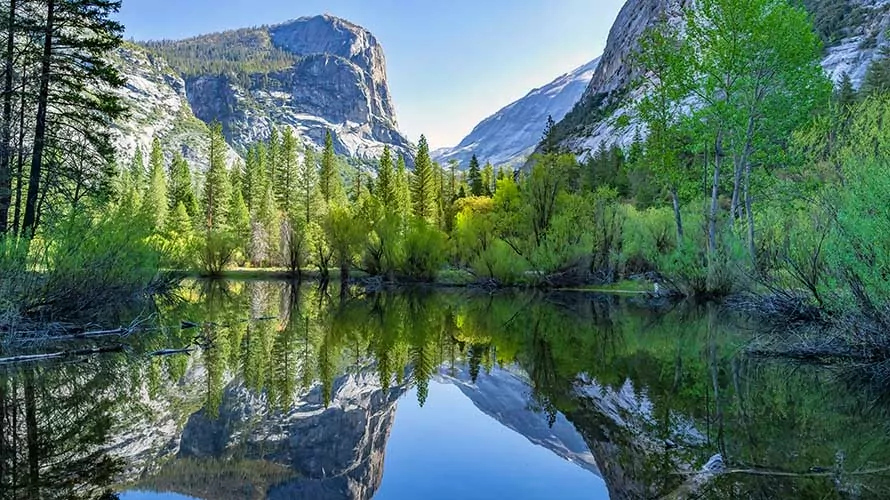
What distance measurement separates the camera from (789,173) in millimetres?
19875

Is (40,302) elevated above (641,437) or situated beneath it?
elevated above

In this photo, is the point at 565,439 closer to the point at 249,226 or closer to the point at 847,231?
the point at 847,231

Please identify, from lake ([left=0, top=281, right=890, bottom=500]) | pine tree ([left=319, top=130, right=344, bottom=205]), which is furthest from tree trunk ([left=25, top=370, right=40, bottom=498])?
pine tree ([left=319, top=130, right=344, bottom=205])

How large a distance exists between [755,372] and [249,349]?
1085 cm

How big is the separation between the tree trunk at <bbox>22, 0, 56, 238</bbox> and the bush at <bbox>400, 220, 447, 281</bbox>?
78.0ft

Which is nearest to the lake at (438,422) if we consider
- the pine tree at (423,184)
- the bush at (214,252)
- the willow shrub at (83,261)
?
the willow shrub at (83,261)

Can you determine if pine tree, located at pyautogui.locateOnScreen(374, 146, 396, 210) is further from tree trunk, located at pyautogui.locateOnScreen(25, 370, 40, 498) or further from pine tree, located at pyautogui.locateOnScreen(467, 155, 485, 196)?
tree trunk, located at pyautogui.locateOnScreen(25, 370, 40, 498)

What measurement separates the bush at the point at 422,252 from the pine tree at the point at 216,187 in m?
33.0

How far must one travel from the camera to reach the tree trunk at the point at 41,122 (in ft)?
51.1

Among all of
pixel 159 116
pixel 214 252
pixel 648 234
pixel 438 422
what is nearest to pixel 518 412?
pixel 438 422

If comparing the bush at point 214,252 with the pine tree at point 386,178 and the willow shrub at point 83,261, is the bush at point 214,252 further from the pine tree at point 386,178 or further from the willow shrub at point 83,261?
the willow shrub at point 83,261

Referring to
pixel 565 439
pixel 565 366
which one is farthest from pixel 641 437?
pixel 565 366

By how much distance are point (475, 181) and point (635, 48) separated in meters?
52.1

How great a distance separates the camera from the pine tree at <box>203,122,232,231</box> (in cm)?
6209
